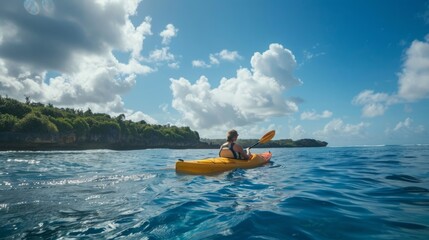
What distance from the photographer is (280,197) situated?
5.81m

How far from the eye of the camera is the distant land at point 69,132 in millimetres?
57128

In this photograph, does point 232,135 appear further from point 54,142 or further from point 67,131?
point 67,131

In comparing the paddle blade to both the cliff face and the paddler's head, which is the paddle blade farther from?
the cliff face

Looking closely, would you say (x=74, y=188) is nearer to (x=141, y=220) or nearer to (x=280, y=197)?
(x=141, y=220)

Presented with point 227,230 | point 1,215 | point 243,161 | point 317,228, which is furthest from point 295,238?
point 243,161

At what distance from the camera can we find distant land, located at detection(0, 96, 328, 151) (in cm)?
5713

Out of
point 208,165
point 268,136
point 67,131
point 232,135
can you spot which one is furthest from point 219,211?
point 67,131

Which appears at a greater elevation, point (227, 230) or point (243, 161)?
point (243, 161)

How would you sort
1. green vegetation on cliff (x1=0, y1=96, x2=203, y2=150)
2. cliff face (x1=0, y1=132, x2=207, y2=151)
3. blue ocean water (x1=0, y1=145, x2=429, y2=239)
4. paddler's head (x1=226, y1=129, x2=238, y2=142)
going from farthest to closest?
1. green vegetation on cliff (x1=0, y1=96, x2=203, y2=150)
2. cliff face (x1=0, y1=132, x2=207, y2=151)
3. paddler's head (x1=226, y1=129, x2=238, y2=142)
4. blue ocean water (x1=0, y1=145, x2=429, y2=239)

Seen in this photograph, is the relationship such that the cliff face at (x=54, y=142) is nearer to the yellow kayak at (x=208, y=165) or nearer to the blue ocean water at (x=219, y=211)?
the yellow kayak at (x=208, y=165)

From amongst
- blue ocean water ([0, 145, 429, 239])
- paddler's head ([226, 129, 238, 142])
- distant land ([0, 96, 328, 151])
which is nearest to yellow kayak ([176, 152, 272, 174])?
paddler's head ([226, 129, 238, 142])

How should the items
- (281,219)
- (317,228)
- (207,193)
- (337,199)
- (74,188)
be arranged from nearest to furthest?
(317,228)
(281,219)
(337,199)
(207,193)
(74,188)

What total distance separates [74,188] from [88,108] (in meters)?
127

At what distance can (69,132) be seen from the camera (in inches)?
2987
